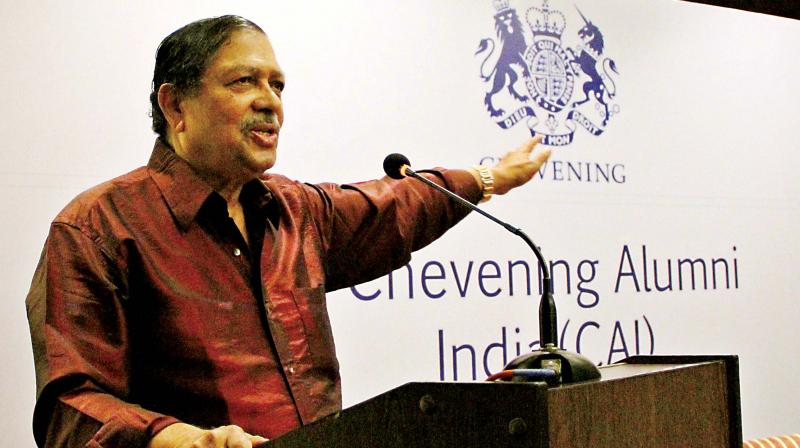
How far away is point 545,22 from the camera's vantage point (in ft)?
11.8

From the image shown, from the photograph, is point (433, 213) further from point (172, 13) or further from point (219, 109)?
point (172, 13)

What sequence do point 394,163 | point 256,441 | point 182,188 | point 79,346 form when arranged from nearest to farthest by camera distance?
point 256,441 < point 79,346 < point 182,188 < point 394,163

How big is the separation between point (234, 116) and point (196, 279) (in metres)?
0.34

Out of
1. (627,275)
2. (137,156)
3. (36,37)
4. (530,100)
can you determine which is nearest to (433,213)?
(137,156)

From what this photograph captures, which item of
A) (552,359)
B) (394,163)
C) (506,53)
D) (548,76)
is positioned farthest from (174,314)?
(548,76)

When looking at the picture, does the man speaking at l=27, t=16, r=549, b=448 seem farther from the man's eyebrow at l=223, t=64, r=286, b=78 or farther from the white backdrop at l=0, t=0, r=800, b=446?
the white backdrop at l=0, t=0, r=800, b=446

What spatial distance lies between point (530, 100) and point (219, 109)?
69.2 inches

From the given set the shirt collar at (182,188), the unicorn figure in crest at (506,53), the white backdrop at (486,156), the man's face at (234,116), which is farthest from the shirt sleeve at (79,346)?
the unicorn figure in crest at (506,53)

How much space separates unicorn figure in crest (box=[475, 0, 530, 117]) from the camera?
11.2 ft

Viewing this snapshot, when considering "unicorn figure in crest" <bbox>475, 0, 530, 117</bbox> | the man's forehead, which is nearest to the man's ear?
the man's forehead

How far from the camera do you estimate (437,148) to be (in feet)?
10.7

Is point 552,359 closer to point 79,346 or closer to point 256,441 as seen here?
point 256,441

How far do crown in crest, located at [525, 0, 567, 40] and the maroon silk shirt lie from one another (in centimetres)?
169

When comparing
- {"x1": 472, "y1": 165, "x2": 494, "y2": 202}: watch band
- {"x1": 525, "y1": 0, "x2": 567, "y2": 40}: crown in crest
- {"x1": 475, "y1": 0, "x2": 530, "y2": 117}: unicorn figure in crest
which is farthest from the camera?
A: {"x1": 525, "y1": 0, "x2": 567, "y2": 40}: crown in crest
